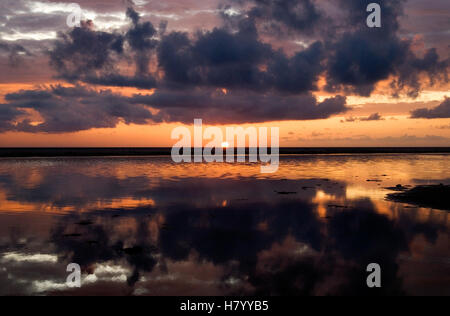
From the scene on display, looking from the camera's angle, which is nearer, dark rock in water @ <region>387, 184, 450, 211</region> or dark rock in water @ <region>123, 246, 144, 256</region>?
dark rock in water @ <region>123, 246, 144, 256</region>

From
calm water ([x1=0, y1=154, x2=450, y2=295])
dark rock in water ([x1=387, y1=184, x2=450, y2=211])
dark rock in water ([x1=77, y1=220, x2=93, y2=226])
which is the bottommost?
calm water ([x1=0, y1=154, x2=450, y2=295])

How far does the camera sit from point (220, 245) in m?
14.9

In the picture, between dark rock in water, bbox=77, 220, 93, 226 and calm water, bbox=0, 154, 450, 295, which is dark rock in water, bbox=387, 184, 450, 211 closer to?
calm water, bbox=0, 154, 450, 295

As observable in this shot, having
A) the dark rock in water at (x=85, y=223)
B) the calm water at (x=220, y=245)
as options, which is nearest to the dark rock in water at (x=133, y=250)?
the calm water at (x=220, y=245)

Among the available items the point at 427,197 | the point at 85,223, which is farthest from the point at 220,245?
the point at 427,197

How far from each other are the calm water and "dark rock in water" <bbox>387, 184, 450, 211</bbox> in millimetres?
1540

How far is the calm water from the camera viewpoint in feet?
35.7

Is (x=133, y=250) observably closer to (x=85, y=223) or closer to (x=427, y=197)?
(x=85, y=223)

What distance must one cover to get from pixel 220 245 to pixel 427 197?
1807 cm

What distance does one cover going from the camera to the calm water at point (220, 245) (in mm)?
10867

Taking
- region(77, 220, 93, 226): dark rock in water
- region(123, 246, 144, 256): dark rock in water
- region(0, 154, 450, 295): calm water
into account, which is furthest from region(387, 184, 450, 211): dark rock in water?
region(77, 220, 93, 226): dark rock in water

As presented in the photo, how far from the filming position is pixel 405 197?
87.4ft
